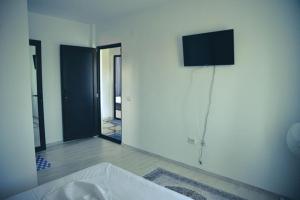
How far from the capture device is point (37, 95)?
156 inches

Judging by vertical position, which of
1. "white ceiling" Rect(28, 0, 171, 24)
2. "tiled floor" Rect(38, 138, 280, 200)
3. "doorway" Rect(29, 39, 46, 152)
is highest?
"white ceiling" Rect(28, 0, 171, 24)

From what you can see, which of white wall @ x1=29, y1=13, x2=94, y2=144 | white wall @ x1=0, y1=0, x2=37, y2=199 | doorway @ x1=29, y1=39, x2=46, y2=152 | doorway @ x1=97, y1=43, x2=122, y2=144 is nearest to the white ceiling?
white wall @ x1=29, y1=13, x2=94, y2=144

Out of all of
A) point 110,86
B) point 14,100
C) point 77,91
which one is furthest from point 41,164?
point 110,86

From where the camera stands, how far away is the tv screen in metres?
2.62

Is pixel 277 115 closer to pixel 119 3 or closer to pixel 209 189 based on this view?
pixel 209 189

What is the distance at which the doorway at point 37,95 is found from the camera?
12.7 feet

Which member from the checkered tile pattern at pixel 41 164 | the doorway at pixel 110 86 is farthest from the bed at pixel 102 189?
the doorway at pixel 110 86

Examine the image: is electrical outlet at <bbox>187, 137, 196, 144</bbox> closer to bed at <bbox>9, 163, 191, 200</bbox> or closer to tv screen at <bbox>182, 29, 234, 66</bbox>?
tv screen at <bbox>182, 29, 234, 66</bbox>

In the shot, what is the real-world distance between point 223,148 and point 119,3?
110 inches

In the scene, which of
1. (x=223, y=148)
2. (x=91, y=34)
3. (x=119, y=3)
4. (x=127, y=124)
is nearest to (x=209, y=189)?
(x=223, y=148)

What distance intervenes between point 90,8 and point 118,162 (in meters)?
2.74

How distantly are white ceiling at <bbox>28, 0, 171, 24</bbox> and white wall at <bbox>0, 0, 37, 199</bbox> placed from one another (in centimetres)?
119

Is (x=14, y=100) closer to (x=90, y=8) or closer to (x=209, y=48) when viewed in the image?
(x=90, y=8)

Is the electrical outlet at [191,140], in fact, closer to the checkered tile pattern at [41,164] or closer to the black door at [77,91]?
the checkered tile pattern at [41,164]
